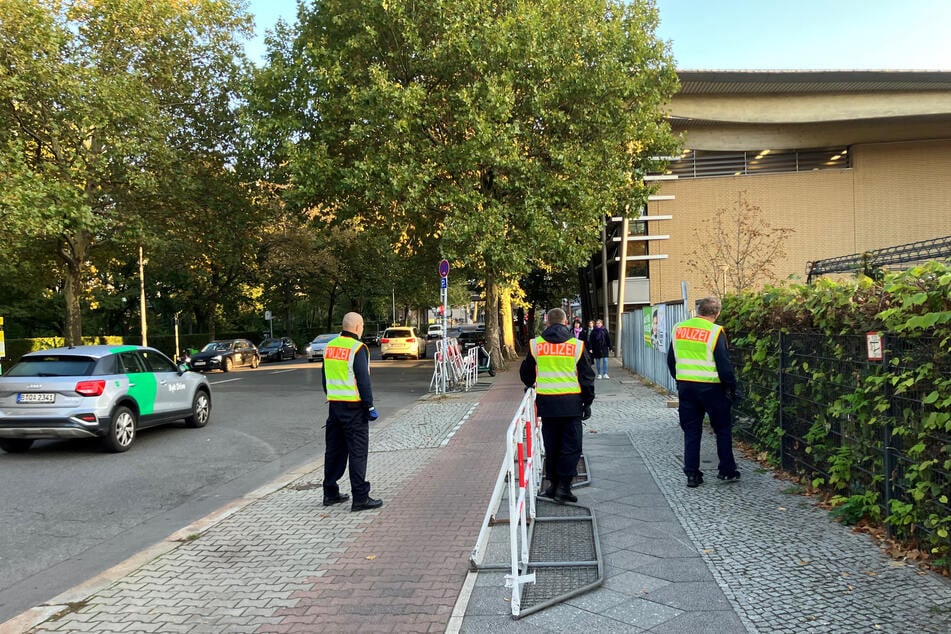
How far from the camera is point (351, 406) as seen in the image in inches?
241

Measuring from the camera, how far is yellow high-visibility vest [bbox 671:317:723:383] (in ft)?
20.5

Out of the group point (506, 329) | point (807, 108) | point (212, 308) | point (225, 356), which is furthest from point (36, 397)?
point (212, 308)

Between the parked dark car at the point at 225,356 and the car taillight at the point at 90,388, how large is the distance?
2011 centimetres

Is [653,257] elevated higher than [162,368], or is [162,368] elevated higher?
[653,257]

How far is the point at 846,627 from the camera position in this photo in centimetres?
343

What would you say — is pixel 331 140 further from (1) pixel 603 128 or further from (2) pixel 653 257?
(2) pixel 653 257

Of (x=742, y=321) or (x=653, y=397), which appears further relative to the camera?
(x=653, y=397)

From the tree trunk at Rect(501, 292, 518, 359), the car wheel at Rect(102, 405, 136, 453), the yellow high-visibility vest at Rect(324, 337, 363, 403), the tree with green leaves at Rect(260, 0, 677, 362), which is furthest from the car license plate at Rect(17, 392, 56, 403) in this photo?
the tree trunk at Rect(501, 292, 518, 359)

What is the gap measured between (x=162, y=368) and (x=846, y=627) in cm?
1030

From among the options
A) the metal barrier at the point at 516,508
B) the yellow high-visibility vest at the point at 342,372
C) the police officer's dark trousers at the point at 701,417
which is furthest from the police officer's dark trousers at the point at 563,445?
the yellow high-visibility vest at the point at 342,372

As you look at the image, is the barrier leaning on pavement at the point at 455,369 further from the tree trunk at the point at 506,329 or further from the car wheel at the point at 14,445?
the tree trunk at the point at 506,329

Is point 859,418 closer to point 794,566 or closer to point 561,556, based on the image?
point 794,566

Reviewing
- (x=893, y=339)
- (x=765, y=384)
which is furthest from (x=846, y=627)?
(x=765, y=384)

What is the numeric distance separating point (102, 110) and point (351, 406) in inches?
647
